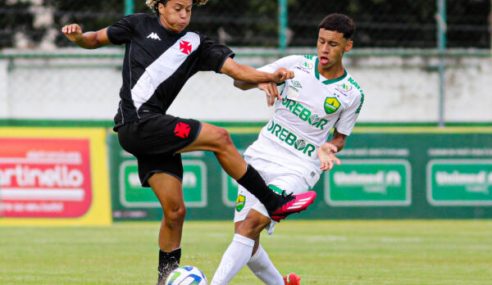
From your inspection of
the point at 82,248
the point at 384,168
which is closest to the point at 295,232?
the point at 384,168

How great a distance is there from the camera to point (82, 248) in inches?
537

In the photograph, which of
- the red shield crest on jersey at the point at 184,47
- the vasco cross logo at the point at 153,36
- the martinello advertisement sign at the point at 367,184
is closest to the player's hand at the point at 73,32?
the vasco cross logo at the point at 153,36

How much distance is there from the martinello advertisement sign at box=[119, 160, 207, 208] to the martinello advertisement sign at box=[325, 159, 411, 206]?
6.31 ft

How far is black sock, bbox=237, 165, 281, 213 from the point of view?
847 cm

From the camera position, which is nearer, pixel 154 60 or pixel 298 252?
pixel 154 60

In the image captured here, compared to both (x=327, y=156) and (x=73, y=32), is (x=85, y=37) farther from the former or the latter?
(x=327, y=156)

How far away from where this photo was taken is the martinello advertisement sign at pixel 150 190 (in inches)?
693

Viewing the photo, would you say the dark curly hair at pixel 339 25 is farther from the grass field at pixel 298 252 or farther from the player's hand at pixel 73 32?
the grass field at pixel 298 252

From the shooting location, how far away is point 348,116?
929 cm

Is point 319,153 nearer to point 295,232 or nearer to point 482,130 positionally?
point 295,232

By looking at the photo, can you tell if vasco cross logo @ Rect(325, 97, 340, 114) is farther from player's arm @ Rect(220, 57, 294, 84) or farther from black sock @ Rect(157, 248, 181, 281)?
black sock @ Rect(157, 248, 181, 281)

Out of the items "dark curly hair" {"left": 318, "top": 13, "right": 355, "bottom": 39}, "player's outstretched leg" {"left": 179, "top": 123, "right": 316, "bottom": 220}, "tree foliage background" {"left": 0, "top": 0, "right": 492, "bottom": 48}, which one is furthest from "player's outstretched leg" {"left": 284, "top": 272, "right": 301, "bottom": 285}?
"tree foliage background" {"left": 0, "top": 0, "right": 492, "bottom": 48}

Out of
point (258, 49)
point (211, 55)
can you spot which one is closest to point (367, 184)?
point (258, 49)

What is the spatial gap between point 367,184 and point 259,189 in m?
9.55
